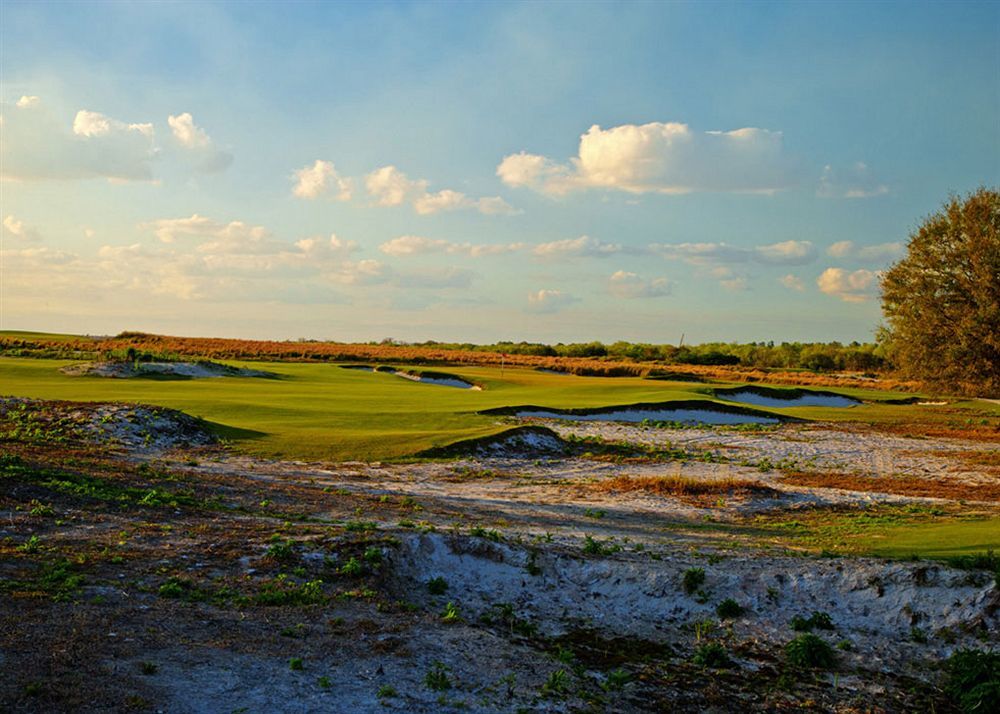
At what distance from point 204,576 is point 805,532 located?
13284 mm

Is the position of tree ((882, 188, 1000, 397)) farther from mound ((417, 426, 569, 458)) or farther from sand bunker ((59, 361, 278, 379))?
sand bunker ((59, 361, 278, 379))

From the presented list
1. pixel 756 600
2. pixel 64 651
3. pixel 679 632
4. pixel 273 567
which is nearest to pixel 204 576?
pixel 273 567

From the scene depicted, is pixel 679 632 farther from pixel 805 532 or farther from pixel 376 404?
pixel 376 404

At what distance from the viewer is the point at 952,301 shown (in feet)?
138

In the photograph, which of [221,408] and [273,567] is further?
[221,408]

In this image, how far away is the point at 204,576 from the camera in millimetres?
11898

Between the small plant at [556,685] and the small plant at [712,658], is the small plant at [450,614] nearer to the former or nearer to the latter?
the small plant at [556,685]

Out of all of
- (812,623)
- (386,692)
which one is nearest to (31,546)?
(386,692)

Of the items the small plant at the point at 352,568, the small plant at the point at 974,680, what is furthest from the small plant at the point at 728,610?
the small plant at the point at 352,568

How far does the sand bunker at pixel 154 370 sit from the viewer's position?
48.8 metres

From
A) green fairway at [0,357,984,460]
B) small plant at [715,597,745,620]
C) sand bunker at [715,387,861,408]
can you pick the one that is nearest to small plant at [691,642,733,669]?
small plant at [715,597,745,620]

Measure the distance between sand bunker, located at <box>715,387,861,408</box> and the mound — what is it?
2966 cm

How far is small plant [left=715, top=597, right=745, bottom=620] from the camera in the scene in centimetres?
1252

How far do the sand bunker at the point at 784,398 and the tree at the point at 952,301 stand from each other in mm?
14735
